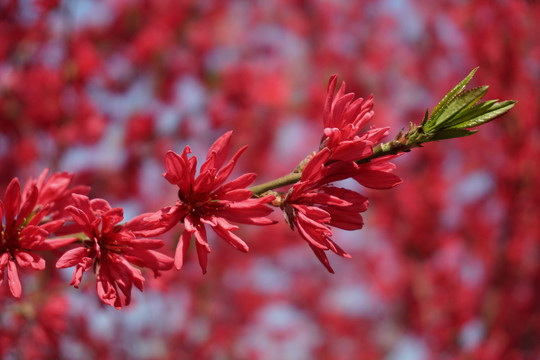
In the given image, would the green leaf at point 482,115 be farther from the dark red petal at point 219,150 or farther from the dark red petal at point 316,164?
the dark red petal at point 219,150

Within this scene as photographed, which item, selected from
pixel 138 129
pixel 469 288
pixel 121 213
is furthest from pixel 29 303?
pixel 469 288

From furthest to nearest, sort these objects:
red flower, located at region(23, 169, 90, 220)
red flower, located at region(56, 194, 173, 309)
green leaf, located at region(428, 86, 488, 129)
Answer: red flower, located at region(23, 169, 90, 220)
red flower, located at region(56, 194, 173, 309)
green leaf, located at region(428, 86, 488, 129)

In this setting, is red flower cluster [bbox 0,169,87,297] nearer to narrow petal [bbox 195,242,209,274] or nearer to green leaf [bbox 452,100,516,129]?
narrow petal [bbox 195,242,209,274]

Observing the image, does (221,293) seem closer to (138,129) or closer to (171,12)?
(138,129)

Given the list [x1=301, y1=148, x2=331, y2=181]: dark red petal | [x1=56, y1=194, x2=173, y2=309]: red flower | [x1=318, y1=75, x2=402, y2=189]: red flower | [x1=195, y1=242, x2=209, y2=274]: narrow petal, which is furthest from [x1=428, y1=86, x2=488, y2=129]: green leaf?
[x1=56, y1=194, x2=173, y2=309]: red flower

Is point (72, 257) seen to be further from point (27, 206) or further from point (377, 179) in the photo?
point (377, 179)

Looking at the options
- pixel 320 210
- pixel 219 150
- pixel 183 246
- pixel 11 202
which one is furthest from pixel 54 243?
pixel 320 210
